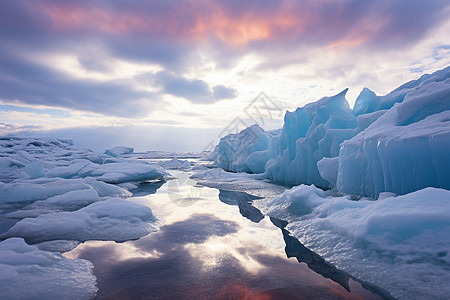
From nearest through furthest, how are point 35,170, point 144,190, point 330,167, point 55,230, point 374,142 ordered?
point 55,230
point 374,142
point 330,167
point 144,190
point 35,170

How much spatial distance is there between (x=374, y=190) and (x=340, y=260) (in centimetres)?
547

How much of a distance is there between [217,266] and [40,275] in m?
2.33

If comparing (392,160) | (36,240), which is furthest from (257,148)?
(36,240)

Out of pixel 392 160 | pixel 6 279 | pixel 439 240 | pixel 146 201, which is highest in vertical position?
pixel 392 160

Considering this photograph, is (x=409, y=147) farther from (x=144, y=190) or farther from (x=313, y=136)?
(x=144, y=190)

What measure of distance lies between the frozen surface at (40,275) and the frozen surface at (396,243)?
3.64m

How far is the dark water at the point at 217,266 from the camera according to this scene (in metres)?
2.95

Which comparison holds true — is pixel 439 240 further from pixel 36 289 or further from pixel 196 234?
pixel 36 289

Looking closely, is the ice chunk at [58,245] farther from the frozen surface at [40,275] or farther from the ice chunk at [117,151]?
the ice chunk at [117,151]

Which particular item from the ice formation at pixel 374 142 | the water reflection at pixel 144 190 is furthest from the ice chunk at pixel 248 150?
the water reflection at pixel 144 190

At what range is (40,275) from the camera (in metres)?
3.05

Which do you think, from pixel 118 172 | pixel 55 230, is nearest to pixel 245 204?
pixel 55 230

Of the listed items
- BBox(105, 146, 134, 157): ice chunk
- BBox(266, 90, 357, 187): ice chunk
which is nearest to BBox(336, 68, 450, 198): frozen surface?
BBox(266, 90, 357, 187): ice chunk

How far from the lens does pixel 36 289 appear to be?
9.05 feet
